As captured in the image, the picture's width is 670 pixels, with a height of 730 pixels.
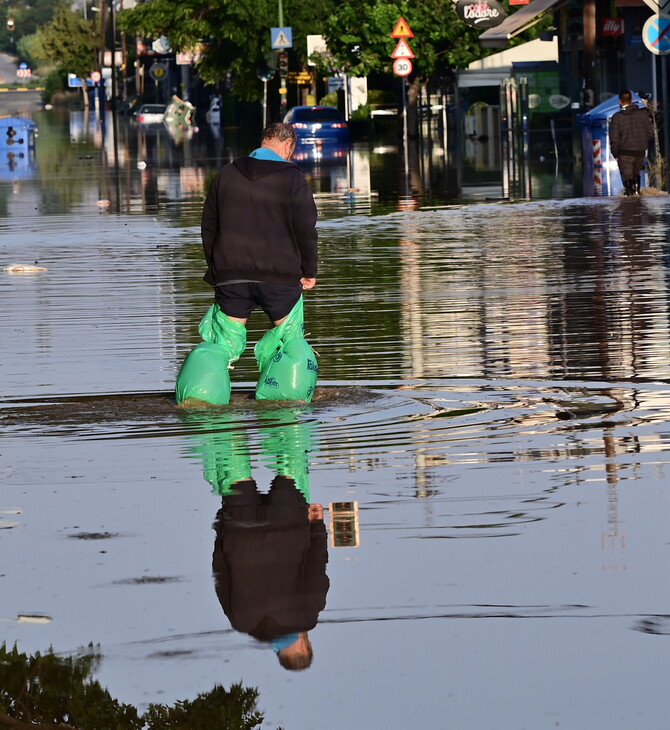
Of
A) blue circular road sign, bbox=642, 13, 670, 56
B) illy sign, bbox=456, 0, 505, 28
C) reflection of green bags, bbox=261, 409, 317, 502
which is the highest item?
illy sign, bbox=456, 0, 505, 28

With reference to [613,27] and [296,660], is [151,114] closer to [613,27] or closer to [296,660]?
[613,27]

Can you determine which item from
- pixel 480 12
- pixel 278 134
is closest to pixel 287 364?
pixel 278 134

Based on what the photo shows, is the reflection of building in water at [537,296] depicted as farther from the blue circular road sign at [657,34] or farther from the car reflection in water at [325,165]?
the car reflection in water at [325,165]

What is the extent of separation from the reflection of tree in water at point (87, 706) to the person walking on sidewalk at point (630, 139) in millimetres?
21201

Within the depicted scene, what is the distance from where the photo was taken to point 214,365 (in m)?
9.48

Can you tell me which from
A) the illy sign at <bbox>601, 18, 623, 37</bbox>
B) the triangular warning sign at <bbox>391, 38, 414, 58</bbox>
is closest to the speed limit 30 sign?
the triangular warning sign at <bbox>391, 38, 414, 58</bbox>

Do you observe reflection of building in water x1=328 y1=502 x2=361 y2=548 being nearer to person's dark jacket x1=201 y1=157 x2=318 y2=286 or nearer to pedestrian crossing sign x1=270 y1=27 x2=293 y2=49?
person's dark jacket x1=201 y1=157 x2=318 y2=286

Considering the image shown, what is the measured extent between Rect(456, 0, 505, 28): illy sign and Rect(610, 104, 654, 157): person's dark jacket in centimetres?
2339

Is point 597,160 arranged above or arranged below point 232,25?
below

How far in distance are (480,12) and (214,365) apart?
4068 cm

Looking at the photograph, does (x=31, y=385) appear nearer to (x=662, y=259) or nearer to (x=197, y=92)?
(x=662, y=259)

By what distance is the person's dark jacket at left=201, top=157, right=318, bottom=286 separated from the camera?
9.48 meters

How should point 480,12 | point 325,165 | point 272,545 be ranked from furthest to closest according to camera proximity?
point 480,12 < point 325,165 < point 272,545

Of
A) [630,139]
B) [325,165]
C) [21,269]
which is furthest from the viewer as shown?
[325,165]
